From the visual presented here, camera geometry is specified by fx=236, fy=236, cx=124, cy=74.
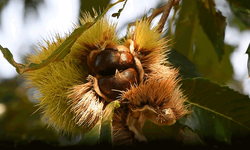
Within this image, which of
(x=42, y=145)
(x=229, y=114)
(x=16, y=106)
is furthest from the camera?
(x=16, y=106)

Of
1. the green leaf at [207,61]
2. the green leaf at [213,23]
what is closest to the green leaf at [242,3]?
the green leaf at [213,23]

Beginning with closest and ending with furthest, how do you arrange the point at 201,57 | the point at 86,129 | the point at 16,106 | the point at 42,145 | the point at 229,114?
the point at 86,129 < the point at 229,114 < the point at 42,145 < the point at 201,57 < the point at 16,106

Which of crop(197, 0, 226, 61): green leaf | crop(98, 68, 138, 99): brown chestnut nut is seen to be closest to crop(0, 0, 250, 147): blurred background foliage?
crop(197, 0, 226, 61): green leaf

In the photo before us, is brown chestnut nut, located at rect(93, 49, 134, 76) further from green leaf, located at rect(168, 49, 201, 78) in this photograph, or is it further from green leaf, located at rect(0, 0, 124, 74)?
green leaf, located at rect(168, 49, 201, 78)

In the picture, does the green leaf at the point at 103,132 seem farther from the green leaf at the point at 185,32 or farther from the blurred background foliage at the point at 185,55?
the green leaf at the point at 185,32

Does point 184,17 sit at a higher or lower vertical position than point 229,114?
higher

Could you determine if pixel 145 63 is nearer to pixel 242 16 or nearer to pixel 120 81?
pixel 120 81

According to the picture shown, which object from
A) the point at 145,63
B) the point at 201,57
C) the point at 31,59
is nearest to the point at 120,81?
the point at 145,63
